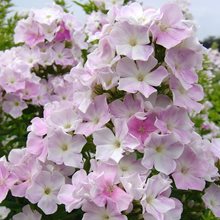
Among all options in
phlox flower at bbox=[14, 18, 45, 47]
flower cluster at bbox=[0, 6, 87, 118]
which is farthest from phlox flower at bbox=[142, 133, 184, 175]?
phlox flower at bbox=[14, 18, 45, 47]

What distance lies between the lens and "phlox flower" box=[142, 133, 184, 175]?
1.55 m

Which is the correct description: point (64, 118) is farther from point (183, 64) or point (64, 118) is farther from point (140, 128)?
point (183, 64)

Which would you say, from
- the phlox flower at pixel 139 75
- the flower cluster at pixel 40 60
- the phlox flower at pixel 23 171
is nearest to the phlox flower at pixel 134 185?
the phlox flower at pixel 139 75

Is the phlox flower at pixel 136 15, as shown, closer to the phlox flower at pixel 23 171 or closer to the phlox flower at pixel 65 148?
the phlox flower at pixel 65 148

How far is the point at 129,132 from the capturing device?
1.54 meters

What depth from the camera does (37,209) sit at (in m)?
1.84

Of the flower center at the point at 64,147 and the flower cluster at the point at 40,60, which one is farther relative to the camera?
the flower cluster at the point at 40,60

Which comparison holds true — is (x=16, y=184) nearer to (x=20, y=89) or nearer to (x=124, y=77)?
(x=124, y=77)

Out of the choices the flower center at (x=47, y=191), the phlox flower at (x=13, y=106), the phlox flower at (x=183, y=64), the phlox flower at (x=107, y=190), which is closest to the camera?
the phlox flower at (x=107, y=190)

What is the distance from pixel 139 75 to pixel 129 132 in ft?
0.51

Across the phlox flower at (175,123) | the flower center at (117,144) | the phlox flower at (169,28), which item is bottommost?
the flower center at (117,144)

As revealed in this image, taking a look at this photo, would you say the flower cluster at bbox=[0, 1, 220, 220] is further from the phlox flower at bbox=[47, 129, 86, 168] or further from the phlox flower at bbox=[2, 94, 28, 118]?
the phlox flower at bbox=[2, 94, 28, 118]

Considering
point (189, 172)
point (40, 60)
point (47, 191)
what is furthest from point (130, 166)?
point (40, 60)

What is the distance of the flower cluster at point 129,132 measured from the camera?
1532 mm
